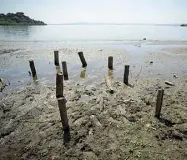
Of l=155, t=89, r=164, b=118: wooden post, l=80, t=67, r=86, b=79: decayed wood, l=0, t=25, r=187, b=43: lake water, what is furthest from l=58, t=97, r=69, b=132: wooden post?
l=0, t=25, r=187, b=43: lake water

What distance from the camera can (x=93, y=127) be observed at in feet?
25.5

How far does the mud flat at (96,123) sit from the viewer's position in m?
6.45

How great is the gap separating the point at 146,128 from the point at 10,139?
551cm

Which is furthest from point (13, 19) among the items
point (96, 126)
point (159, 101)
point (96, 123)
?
point (159, 101)

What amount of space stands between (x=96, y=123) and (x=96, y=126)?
0.74ft

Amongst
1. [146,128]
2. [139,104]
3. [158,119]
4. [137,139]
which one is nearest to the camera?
[137,139]

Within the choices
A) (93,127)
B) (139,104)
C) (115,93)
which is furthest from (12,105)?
(139,104)

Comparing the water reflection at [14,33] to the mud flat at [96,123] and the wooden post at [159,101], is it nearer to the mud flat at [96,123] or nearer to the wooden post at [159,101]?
the mud flat at [96,123]

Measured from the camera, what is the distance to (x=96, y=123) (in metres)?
8.04

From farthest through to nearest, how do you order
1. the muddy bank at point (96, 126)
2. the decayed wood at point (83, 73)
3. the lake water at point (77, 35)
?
the lake water at point (77, 35) → the decayed wood at point (83, 73) → the muddy bank at point (96, 126)

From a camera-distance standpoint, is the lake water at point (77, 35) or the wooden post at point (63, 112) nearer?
the wooden post at point (63, 112)

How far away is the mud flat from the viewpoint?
21.2 ft

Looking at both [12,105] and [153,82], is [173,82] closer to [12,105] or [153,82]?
[153,82]

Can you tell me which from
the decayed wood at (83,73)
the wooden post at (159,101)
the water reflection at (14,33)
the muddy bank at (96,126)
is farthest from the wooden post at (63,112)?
the water reflection at (14,33)
